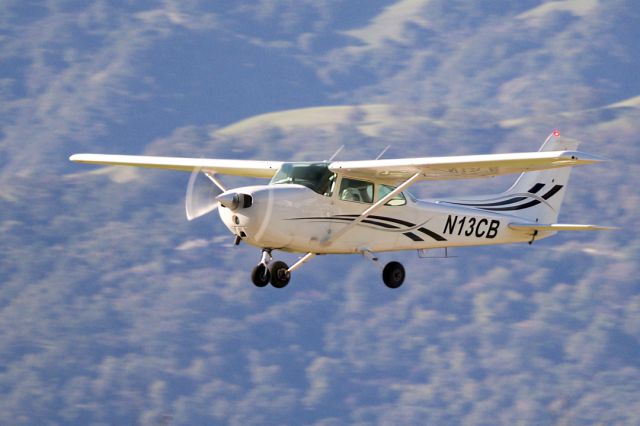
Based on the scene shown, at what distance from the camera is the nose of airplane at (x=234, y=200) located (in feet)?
64.4

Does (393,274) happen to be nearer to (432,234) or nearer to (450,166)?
(432,234)

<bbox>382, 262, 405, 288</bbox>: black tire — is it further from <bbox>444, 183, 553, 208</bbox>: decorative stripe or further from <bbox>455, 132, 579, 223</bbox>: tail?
<bbox>455, 132, 579, 223</bbox>: tail

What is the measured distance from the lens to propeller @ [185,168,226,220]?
69.9 ft

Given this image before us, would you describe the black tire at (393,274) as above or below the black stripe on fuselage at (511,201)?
below

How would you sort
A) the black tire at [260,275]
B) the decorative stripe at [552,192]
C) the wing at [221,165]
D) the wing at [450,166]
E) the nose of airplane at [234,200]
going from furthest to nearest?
the decorative stripe at [552,192]
the wing at [221,165]
the black tire at [260,275]
the wing at [450,166]
the nose of airplane at [234,200]

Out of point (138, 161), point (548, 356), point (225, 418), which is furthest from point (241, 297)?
point (138, 161)

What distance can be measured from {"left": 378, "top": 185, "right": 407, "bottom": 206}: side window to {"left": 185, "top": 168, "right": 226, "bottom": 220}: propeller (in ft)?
9.13

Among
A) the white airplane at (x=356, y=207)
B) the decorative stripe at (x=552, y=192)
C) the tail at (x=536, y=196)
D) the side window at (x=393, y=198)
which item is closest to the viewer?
the white airplane at (x=356, y=207)

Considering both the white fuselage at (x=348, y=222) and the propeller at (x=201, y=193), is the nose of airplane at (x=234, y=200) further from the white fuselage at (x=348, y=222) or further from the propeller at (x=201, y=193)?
the propeller at (x=201, y=193)

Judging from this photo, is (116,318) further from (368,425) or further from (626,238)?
(626,238)

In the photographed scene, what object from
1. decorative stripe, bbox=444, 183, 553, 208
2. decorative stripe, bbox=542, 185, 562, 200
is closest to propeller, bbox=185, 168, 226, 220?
decorative stripe, bbox=444, 183, 553, 208

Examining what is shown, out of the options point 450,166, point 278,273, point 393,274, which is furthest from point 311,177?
point 393,274

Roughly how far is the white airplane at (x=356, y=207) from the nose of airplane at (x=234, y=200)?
2cm

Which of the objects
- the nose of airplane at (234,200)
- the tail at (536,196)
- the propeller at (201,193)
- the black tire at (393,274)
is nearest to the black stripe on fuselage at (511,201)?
the tail at (536,196)
